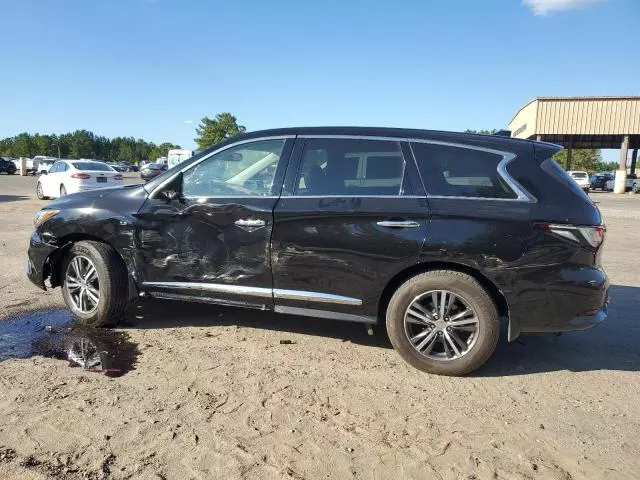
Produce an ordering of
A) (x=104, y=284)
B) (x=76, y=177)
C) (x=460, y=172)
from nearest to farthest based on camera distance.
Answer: (x=460, y=172) < (x=104, y=284) < (x=76, y=177)

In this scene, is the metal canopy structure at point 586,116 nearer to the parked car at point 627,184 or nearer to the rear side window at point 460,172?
the parked car at point 627,184

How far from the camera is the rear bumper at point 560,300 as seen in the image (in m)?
3.80

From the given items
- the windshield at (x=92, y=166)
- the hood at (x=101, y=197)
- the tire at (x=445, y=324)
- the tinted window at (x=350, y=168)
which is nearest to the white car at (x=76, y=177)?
the windshield at (x=92, y=166)

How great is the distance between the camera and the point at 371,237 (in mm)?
4094

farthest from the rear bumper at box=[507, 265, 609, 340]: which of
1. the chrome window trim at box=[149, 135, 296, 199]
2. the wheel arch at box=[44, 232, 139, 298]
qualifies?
the wheel arch at box=[44, 232, 139, 298]

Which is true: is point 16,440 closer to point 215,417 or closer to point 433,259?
point 215,417

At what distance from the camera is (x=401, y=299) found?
407cm

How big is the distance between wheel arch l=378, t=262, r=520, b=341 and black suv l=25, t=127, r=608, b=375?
1 centimetres

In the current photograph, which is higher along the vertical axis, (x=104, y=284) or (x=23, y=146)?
(x=23, y=146)

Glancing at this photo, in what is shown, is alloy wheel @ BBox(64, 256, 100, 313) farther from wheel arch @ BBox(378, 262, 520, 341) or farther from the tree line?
the tree line

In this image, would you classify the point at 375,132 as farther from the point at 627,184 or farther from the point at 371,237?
the point at 627,184

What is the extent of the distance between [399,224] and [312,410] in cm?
156

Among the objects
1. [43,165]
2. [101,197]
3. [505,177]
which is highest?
[43,165]


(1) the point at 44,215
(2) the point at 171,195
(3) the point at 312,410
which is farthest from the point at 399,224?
(1) the point at 44,215
